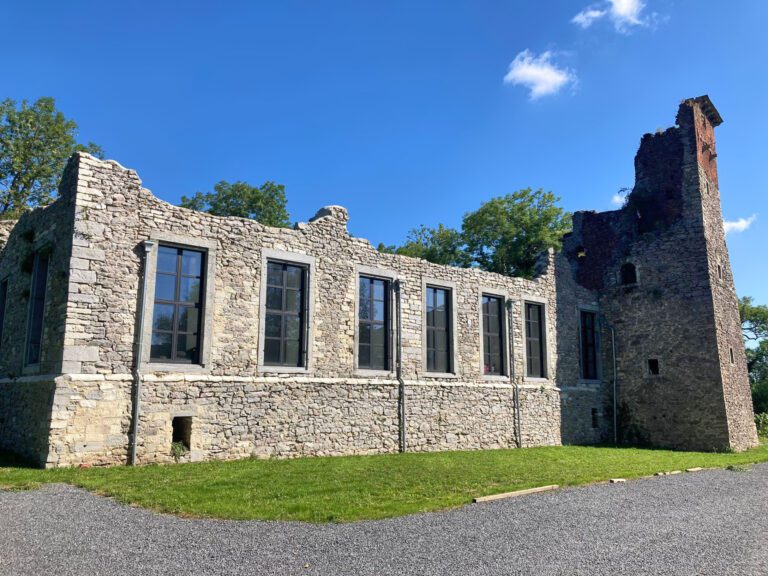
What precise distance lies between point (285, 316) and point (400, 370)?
363 centimetres

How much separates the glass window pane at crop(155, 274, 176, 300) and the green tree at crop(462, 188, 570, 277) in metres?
24.4

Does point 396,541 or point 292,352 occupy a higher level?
point 292,352

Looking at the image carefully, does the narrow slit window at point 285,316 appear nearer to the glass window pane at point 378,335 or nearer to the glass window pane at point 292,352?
the glass window pane at point 292,352

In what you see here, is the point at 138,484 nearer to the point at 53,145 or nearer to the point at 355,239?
the point at 355,239

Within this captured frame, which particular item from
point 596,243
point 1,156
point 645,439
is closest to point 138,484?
point 645,439

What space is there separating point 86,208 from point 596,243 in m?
18.2

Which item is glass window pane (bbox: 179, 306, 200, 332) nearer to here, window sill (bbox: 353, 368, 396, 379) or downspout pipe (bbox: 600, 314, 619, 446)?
window sill (bbox: 353, 368, 396, 379)

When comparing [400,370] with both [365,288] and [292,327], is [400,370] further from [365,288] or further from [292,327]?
[292,327]

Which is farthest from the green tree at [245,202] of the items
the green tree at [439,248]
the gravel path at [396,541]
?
the gravel path at [396,541]

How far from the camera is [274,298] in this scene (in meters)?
13.9

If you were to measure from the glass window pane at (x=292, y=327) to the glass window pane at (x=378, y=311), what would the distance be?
2.43 m

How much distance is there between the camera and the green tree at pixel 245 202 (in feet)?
114

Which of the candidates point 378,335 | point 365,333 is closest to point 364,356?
point 365,333

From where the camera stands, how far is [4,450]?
495 inches
